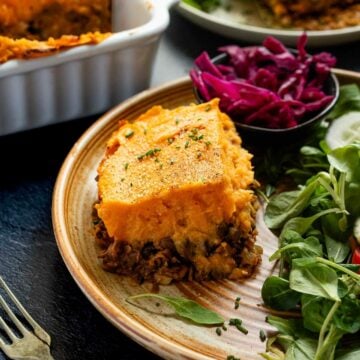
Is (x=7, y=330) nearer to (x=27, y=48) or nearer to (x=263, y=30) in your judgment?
(x=27, y=48)

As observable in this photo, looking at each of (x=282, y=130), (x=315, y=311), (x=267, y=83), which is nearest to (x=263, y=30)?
(x=267, y=83)

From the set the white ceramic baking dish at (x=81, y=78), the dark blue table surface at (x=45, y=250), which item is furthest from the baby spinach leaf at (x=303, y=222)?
the white ceramic baking dish at (x=81, y=78)

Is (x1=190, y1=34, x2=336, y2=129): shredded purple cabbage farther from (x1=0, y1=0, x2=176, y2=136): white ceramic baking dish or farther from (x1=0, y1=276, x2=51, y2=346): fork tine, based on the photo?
(x1=0, y1=276, x2=51, y2=346): fork tine

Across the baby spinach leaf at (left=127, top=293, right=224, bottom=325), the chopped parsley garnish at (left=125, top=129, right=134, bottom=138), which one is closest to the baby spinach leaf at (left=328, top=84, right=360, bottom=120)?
the chopped parsley garnish at (left=125, top=129, right=134, bottom=138)

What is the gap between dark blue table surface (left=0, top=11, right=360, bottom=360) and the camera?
1.92 metres

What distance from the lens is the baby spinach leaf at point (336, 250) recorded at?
197 cm

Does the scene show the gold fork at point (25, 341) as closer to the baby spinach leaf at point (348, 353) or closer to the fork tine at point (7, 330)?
the fork tine at point (7, 330)

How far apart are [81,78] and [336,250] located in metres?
1.05

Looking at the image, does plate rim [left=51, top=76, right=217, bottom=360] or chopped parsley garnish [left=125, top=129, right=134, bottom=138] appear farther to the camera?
chopped parsley garnish [left=125, top=129, right=134, bottom=138]

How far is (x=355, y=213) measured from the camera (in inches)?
82.0

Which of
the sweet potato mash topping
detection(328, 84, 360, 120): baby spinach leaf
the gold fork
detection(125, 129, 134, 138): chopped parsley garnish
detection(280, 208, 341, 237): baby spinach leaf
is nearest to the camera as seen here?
the gold fork

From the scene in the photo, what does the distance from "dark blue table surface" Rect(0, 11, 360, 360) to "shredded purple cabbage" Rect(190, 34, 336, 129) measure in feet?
1.64

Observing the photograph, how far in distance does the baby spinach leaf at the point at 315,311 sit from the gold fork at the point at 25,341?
608 mm

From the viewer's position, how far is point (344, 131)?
94.5 inches
